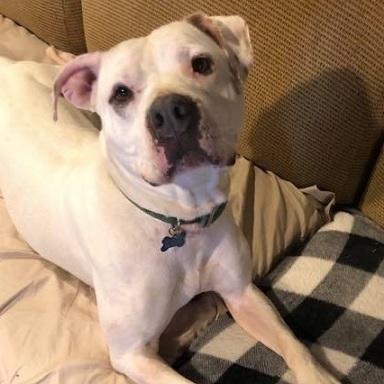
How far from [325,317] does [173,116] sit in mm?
764

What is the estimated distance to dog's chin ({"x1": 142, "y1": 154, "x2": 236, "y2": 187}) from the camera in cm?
133

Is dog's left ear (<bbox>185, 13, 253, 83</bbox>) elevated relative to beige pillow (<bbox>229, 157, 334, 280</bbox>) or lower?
elevated

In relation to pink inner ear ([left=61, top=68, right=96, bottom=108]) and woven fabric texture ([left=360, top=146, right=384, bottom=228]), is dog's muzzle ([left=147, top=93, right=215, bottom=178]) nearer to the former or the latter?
pink inner ear ([left=61, top=68, right=96, bottom=108])

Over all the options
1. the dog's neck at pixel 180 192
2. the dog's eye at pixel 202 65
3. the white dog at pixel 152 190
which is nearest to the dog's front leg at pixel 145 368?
the white dog at pixel 152 190

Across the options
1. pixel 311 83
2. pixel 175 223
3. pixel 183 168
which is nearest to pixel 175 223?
pixel 175 223

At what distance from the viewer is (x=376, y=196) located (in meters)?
1.95

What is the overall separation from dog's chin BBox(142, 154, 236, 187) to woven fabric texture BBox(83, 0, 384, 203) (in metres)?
0.55

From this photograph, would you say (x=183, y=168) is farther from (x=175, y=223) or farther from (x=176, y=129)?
(x=175, y=223)

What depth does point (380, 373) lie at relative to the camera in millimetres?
1574

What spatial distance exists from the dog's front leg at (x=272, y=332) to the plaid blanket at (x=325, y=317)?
27mm

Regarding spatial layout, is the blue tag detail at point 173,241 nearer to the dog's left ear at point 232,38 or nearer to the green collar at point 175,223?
the green collar at point 175,223

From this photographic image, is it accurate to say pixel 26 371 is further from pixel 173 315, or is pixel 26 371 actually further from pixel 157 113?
pixel 157 113

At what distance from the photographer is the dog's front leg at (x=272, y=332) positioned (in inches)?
61.2

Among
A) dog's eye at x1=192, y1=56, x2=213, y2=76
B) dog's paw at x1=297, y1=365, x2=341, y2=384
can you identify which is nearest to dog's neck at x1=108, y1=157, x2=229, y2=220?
dog's eye at x1=192, y1=56, x2=213, y2=76
